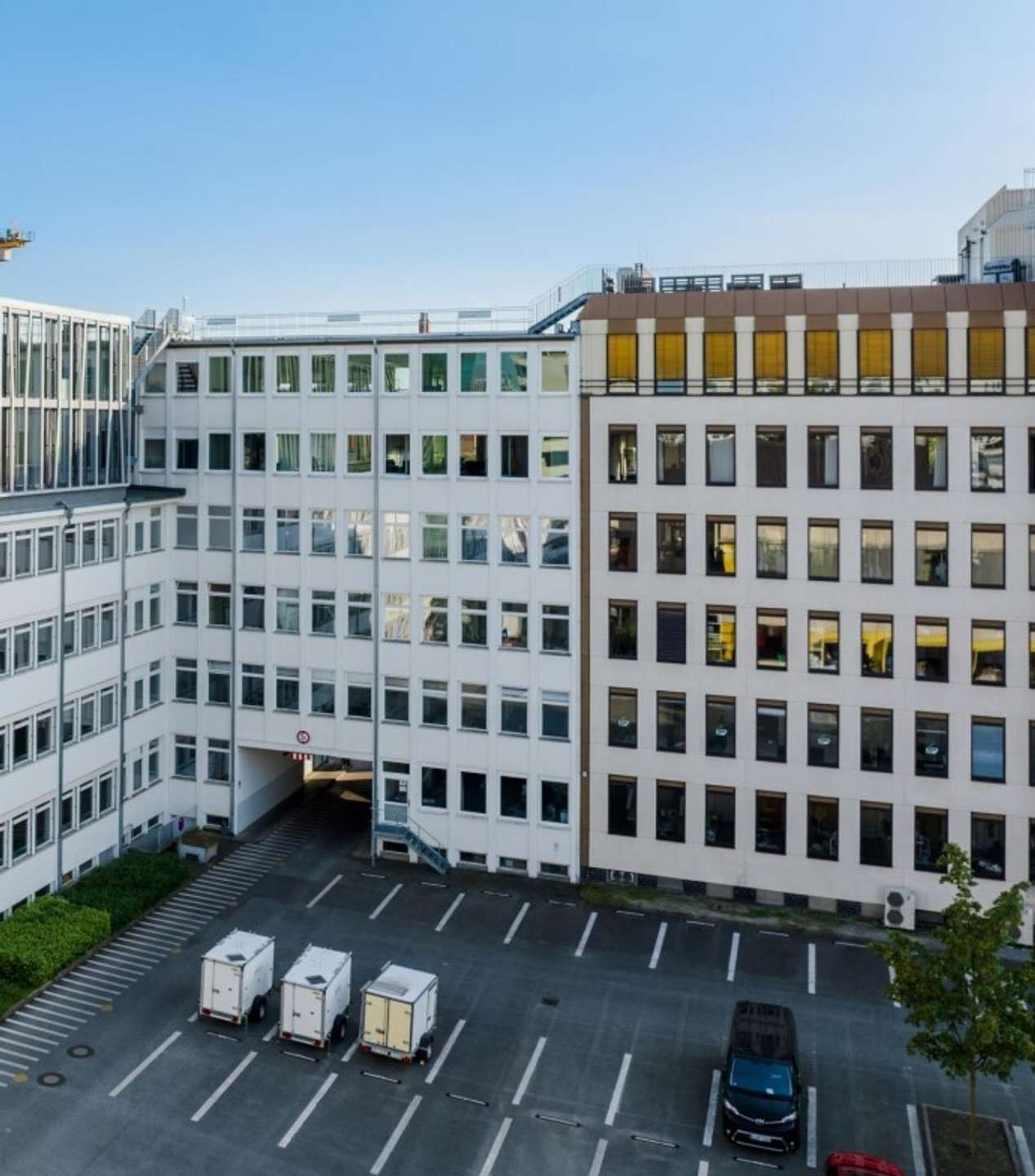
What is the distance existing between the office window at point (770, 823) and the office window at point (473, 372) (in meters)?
16.2

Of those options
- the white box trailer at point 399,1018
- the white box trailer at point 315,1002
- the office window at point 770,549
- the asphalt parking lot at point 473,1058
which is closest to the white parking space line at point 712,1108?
the asphalt parking lot at point 473,1058

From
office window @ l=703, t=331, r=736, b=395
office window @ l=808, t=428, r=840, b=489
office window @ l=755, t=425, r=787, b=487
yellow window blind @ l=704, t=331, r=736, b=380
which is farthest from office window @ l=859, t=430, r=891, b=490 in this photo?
yellow window blind @ l=704, t=331, r=736, b=380

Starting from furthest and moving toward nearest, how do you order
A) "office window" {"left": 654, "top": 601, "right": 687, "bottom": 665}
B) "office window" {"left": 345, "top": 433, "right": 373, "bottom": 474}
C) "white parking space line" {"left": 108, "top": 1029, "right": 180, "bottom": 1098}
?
"office window" {"left": 345, "top": 433, "right": 373, "bottom": 474}
"office window" {"left": 654, "top": 601, "right": 687, "bottom": 665}
"white parking space line" {"left": 108, "top": 1029, "right": 180, "bottom": 1098}

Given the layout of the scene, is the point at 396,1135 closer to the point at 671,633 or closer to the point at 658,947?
the point at 658,947

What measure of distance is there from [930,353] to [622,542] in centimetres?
1117

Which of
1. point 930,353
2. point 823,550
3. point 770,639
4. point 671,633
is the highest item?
point 930,353

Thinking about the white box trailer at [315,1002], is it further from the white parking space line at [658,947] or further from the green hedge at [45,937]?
the white parking space line at [658,947]

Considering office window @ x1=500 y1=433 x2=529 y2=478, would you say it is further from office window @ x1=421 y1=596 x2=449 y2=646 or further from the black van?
the black van

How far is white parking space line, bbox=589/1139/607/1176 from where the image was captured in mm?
23062

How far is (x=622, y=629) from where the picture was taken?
3725 cm

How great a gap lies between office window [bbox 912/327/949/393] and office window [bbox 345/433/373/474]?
58.7ft

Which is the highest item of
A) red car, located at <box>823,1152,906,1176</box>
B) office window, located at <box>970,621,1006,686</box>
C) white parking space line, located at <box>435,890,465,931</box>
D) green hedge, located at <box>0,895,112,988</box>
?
office window, located at <box>970,621,1006,686</box>

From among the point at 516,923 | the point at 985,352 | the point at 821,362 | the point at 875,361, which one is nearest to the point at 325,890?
the point at 516,923

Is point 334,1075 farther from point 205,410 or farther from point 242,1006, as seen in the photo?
point 205,410
